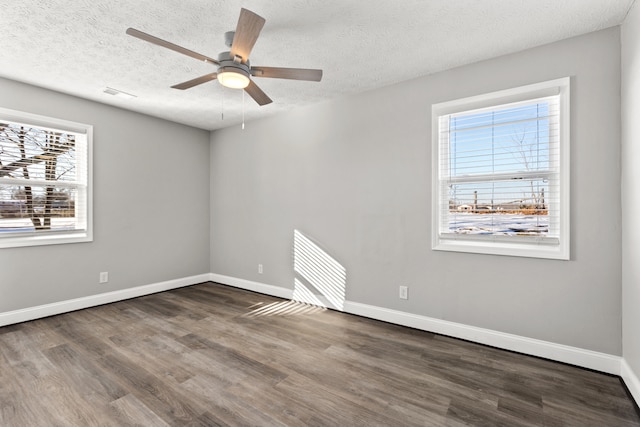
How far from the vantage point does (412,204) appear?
3.17 m

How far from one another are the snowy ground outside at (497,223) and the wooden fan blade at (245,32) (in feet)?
7.59

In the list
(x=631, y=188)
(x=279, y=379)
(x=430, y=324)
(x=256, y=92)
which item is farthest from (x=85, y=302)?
(x=631, y=188)

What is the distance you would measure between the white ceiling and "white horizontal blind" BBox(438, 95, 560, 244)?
548mm

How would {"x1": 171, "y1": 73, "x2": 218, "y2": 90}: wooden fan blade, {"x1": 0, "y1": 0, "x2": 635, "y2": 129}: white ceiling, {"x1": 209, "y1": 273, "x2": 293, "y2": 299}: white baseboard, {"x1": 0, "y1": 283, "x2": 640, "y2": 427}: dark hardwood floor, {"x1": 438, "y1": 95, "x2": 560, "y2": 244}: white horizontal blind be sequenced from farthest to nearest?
{"x1": 209, "y1": 273, "x2": 293, "y2": 299}: white baseboard → {"x1": 438, "y1": 95, "x2": 560, "y2": 244}: white horizontal blind → {"x1": 171, "y1": 73, "x2": 218, "y2": 90}: wooden fan blade → {"x1": 0, "y1": 0, "x2": 635, "y2": 129}: white ceiling → {"x1": 0, "y1": 283, "x2": 640, "y2": 427}: dark hardwood floor

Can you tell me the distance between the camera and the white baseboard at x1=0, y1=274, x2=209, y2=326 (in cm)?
324

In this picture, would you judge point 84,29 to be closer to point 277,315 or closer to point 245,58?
point 245,58

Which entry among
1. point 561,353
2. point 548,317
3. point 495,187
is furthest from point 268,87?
point 561,353

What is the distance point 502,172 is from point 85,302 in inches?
189

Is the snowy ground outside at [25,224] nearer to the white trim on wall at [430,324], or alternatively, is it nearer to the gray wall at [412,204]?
the white trim on wall at [430,324]

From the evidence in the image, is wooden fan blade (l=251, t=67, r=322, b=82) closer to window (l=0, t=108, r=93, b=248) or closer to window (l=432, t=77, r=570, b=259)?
window (l=432, t=77, r=570, b=259)

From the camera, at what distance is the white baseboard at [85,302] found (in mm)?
3244

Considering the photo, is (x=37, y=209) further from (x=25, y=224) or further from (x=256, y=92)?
(x=256, y=92)

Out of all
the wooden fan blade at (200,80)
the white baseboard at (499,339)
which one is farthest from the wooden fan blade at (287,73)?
the white baseboard at (499,339)

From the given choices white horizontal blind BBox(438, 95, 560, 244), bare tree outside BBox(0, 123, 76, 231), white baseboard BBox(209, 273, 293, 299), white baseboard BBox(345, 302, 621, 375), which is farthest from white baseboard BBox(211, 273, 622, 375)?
bare tree outside BBox(0, 123, 76, 231)
